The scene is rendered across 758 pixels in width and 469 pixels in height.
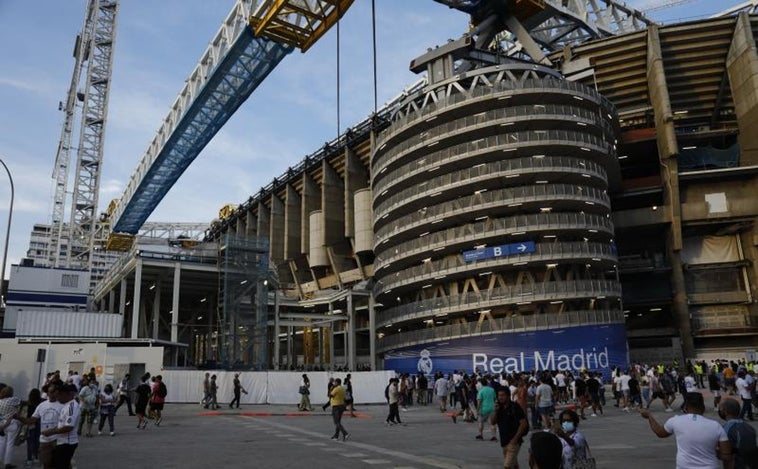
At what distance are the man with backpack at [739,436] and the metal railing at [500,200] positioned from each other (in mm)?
41451

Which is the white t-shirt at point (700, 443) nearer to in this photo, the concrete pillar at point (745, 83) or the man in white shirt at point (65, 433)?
the man in white shirt at point (65, 433)

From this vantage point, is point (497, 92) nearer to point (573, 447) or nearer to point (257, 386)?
point (257, 386)

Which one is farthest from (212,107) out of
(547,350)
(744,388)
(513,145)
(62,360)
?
(744,388)

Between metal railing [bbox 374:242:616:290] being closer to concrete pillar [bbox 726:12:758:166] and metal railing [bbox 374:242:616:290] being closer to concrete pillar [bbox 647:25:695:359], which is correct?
concrete pillar [bbox 647:25:695:359]

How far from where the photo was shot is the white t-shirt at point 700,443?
564 cm

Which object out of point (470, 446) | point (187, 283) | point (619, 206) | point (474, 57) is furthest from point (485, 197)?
point (470, 446)

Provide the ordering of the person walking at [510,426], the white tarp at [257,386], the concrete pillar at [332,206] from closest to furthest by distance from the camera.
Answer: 1. the person walking at [510,426]
2. the white tarp at [257,386]
3. the concrete pillar at [332,206]

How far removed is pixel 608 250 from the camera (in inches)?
1935

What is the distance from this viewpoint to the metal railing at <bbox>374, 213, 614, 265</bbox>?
46.8 metres

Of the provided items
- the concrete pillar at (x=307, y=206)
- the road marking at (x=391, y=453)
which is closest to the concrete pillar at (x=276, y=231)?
the concrete pillar at (x=307, y=206)

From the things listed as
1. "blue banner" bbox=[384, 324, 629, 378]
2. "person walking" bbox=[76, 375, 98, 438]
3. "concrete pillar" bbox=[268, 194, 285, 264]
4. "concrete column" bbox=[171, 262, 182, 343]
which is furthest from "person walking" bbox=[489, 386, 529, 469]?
"concrete pillar" bbox=[268, 194, 285, 264]

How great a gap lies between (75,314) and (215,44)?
21496 millimetres

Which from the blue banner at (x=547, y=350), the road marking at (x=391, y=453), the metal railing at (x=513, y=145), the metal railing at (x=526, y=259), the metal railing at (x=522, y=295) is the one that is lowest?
the road marking at (x=391, y=453)

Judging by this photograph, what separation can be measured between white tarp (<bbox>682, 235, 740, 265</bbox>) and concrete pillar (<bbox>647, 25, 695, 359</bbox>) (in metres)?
3.40
